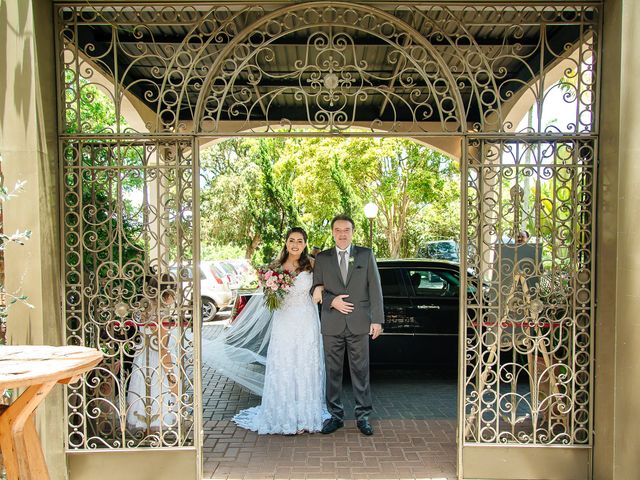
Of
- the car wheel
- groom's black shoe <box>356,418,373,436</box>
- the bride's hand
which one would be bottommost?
the car wheel

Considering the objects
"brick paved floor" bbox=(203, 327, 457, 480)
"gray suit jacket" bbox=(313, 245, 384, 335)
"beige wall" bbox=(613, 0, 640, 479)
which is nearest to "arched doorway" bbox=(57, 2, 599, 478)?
"beige wall" bbox=(613, 0, 640, 479)

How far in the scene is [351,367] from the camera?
509 cm

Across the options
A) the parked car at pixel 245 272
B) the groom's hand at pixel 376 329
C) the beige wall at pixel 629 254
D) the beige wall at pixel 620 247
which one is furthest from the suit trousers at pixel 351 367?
the parked car at pixel 245 272

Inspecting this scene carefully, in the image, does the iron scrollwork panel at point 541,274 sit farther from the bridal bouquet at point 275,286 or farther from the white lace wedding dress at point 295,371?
the bridal bouquet at point 275,286

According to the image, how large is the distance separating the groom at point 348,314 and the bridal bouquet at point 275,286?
1.01 feet

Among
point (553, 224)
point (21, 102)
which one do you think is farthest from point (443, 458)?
point (21, 102)

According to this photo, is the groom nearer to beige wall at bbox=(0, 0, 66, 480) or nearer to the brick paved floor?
the brick paved floor

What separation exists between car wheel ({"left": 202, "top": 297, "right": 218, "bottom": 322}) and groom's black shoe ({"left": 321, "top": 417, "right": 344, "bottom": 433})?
8.51 meters

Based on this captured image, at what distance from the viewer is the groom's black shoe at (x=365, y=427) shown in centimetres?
498

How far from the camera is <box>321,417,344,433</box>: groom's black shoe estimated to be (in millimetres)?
5016

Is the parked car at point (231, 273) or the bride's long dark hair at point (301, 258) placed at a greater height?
the bride's long dark hair at point (301, 258)

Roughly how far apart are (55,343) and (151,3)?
2.79 meters

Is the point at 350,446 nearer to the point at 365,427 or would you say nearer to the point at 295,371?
the point at 365,427

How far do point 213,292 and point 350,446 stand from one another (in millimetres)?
9776
